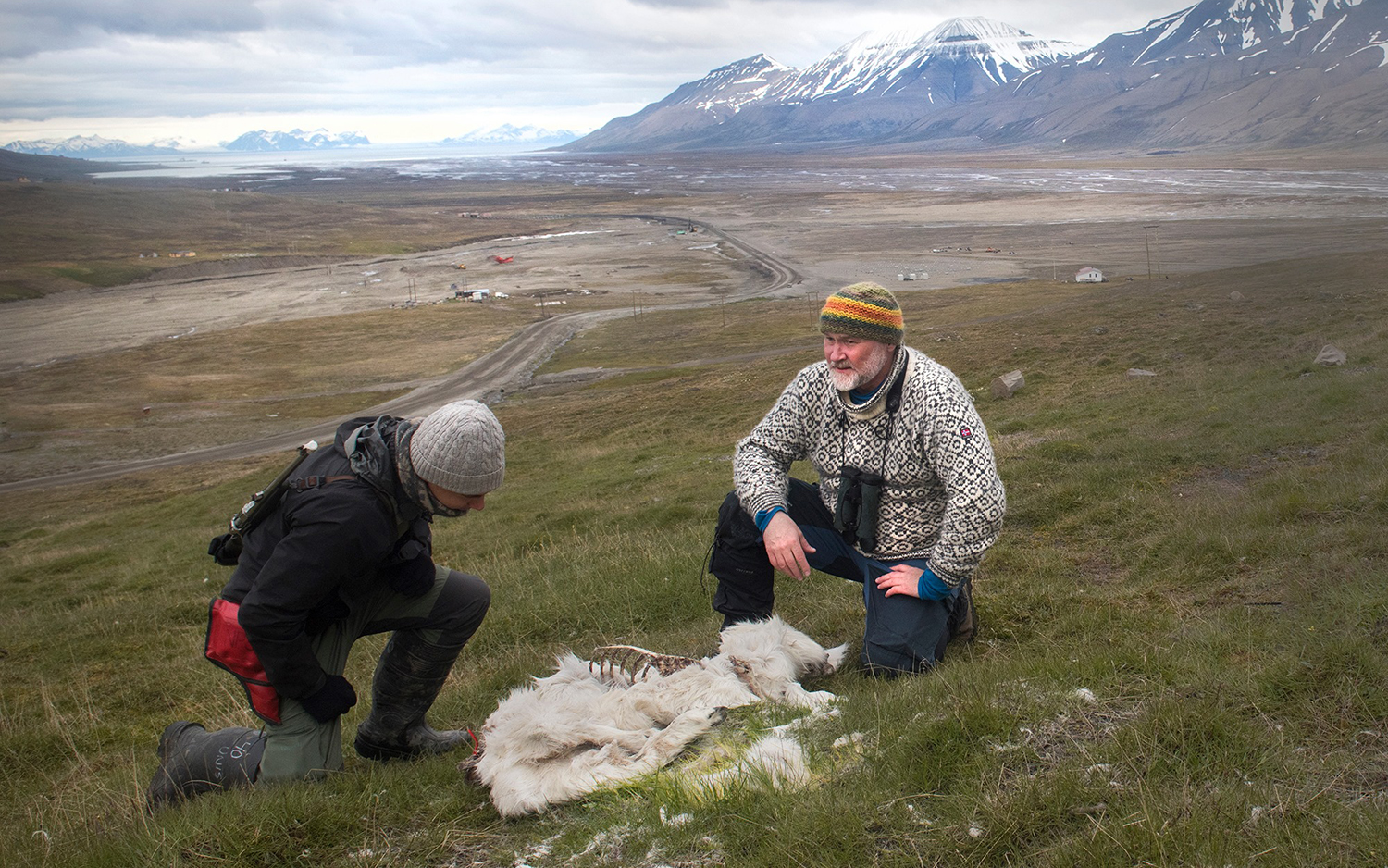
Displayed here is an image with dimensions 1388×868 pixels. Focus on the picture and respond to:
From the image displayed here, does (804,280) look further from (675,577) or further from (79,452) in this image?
(675,577)

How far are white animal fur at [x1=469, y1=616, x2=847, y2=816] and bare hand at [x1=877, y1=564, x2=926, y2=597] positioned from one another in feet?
1.76

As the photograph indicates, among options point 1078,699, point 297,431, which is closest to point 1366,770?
point 1078,699

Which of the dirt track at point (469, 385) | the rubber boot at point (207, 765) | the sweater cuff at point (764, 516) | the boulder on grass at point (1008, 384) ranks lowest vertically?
the dirt track at point (469, 385)

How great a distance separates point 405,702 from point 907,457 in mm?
2868

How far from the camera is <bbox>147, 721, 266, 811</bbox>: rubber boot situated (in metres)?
4.02

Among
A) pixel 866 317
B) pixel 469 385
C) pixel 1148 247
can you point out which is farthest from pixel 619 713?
pixel 1148 247

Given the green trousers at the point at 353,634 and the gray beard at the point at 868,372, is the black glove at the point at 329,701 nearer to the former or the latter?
the green trousers at the point at 353,634

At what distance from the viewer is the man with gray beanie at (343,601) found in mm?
3643

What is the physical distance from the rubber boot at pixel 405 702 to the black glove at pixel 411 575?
1.23 feet

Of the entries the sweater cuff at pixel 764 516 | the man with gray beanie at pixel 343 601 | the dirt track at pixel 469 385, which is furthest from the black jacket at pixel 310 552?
the dirt track at pixel 469 385

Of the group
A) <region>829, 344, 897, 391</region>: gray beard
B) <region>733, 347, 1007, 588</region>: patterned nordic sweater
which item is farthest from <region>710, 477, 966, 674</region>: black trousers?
<region>829, 344, 897, 391</region>: gray beard

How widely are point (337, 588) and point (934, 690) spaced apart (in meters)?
2.68

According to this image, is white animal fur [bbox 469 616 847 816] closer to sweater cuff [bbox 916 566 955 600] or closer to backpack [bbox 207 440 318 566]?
sweater cuff [bbox 916 566 955 600]

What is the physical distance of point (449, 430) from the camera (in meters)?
3.68
